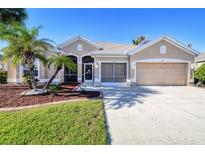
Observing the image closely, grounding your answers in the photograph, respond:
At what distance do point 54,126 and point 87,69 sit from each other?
568 inches

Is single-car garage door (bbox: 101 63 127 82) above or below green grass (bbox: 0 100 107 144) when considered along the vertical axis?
above

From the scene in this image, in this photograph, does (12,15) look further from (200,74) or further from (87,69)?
(200,74)

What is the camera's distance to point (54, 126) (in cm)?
559

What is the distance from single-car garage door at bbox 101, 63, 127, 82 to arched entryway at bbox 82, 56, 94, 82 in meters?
2.17

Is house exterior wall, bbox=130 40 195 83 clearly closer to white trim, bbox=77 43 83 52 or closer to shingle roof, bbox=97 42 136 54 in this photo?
shingle roof, bbox=97 42 136 54

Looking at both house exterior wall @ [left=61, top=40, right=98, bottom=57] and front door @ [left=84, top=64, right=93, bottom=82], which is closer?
house exterior wall @ [left=61, top=40, right=98, bottom=57]

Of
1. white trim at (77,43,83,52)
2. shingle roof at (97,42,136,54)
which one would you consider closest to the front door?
white trim at (77,43,83,52)

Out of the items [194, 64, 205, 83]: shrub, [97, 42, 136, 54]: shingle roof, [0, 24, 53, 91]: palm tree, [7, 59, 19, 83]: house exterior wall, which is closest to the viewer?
[0, 24, 53, 91]: palm tree

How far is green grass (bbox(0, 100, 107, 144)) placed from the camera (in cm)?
482

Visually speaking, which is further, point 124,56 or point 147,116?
point 124,56
